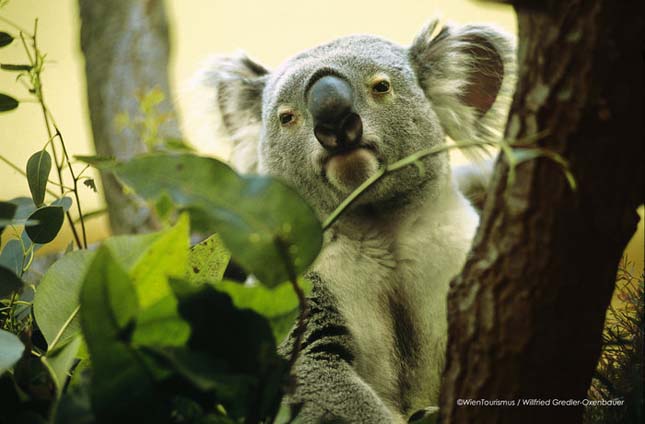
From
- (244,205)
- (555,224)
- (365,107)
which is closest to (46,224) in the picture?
(244,205)

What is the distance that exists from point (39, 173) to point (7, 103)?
15 centimetres

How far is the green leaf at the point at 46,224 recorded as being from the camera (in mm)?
1298

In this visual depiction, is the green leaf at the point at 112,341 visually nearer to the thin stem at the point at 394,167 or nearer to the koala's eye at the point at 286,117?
the thin stem at the point at 394,167

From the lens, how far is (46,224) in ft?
4.32

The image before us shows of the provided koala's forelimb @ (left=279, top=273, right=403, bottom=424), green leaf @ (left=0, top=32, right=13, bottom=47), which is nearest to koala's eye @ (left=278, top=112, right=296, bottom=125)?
koala's forelimb @ (left=279, top=273, right=403, bottom=424)

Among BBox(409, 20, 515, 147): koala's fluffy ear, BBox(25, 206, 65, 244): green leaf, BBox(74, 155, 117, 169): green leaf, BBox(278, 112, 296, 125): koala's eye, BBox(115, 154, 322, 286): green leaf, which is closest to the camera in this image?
BBox(115, 154, 322, 286): green leaf

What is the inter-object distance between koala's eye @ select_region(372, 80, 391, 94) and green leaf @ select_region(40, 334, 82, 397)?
3.55ft

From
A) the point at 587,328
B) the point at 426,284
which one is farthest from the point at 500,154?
the point at 426,284

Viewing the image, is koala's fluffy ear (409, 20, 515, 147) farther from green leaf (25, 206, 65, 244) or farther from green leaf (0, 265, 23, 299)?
green leaf (0, 265, 23, 299)

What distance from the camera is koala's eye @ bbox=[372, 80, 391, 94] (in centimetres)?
182

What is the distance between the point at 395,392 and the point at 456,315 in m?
0.85

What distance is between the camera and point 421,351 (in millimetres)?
1781

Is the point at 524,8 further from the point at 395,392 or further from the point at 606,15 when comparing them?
the point at 395,392

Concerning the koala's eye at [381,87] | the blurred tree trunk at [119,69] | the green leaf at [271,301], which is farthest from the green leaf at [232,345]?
the blurred tree trunk at [119,69]
